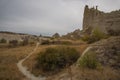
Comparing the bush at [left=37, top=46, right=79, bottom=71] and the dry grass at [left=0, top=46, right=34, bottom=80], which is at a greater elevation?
the bush at [left=37, top=46, right=79, bottom=71]

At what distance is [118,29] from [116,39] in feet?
50.9

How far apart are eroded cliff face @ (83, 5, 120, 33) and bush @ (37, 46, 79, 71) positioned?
66.7 ft

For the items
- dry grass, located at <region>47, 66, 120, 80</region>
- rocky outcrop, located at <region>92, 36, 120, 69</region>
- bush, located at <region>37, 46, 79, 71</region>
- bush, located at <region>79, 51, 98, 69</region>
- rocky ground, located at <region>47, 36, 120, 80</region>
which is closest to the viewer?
dry grass, located at <region>47, 66, 120, 80</region>

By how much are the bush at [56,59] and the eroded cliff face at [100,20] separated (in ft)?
66.7

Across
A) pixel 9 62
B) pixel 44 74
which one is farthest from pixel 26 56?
pixel 44 74

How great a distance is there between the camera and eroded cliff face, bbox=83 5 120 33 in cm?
4899

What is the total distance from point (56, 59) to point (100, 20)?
84.8 feet

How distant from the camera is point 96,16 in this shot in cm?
5597

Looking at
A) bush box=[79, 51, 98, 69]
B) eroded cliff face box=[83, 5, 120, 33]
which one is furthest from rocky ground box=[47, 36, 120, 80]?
eroded cliff face box=[83, 5, 120, 33]

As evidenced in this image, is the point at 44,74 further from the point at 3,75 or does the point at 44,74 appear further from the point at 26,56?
the point at 26,56

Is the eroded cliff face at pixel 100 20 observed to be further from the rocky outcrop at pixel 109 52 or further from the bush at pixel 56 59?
the bush at pixel 56 59

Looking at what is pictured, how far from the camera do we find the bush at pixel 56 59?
30.8 meters

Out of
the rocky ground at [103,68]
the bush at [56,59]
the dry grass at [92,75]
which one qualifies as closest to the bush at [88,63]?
the rocky ground at [103,68]

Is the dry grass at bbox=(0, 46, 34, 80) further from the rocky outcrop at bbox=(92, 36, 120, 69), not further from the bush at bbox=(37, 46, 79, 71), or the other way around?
the rocky outcrop at bbox=(92, 36, 120, 69)
